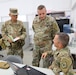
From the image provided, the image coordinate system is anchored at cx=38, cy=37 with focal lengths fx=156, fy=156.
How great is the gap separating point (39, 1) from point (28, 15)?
0.91 meters

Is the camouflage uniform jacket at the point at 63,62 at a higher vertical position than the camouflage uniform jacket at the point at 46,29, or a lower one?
lower

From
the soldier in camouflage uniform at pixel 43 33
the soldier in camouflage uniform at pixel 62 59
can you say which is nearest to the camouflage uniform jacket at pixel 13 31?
the soldier in camouflage uniform at pixel 43 33

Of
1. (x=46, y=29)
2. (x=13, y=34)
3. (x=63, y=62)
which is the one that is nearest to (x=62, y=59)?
(x=63, y=62)

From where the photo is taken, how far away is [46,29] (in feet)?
8.91

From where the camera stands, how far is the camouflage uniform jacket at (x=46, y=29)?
2.71m

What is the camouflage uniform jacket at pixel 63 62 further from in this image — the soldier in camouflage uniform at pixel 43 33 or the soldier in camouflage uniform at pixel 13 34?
the soldier in camouflage uniform at pixel 13 34

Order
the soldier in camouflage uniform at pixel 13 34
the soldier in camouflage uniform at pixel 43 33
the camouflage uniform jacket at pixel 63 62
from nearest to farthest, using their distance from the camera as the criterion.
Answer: the camouflage uniform jacket at pixel 63 62 < the soldier in camouflage uniform at pixel 43 33 < the soldier in camouflage uniform at pixel 13 34

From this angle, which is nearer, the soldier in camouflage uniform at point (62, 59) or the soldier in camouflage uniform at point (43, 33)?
the soldier in camouflage uniform at point (62, 59)

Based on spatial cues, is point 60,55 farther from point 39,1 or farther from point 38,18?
point 39,1

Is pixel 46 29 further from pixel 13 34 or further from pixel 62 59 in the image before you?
pixel 62 59

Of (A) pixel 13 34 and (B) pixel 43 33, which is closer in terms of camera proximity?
(B) pixel 43 33

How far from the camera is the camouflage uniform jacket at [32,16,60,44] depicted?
271 cm

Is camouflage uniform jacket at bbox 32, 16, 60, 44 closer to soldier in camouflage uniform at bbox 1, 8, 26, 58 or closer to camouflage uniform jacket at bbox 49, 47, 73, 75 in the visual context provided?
soldier in camouflage uniform at bbox 1, 8, 26, 58

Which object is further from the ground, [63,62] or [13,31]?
[13,31]
